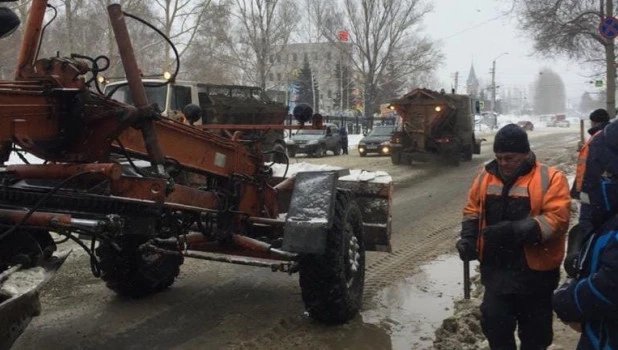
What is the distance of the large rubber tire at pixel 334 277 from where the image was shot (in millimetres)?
5055

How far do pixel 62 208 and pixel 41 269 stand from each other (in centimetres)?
63

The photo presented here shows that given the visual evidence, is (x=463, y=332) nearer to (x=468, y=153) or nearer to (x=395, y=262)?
(x=395, y=262)

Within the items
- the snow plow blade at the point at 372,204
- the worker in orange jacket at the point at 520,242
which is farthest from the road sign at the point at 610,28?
the worker in orange jacket at the point at 520,242

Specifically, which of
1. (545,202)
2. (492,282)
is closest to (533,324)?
(492,282)

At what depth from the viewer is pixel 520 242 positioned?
11.5ft

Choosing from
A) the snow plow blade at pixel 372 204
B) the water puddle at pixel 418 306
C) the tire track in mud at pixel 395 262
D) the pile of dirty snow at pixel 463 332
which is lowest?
the water puddle at pixel 418 306

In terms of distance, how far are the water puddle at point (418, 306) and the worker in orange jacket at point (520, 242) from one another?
1.35 metres

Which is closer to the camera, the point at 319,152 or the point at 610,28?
the point at 610,28

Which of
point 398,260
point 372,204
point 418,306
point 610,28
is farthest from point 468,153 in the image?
point 418,306

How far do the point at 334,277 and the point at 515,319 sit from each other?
169 cm

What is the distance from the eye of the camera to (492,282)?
3686 millimetres

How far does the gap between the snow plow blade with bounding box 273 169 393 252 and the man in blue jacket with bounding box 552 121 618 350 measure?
366 cm

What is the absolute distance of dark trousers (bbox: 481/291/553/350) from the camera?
3.63m

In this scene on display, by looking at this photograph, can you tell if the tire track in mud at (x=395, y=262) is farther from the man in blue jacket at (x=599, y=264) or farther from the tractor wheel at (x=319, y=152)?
the tractor wheel at (x=319, y=152)
